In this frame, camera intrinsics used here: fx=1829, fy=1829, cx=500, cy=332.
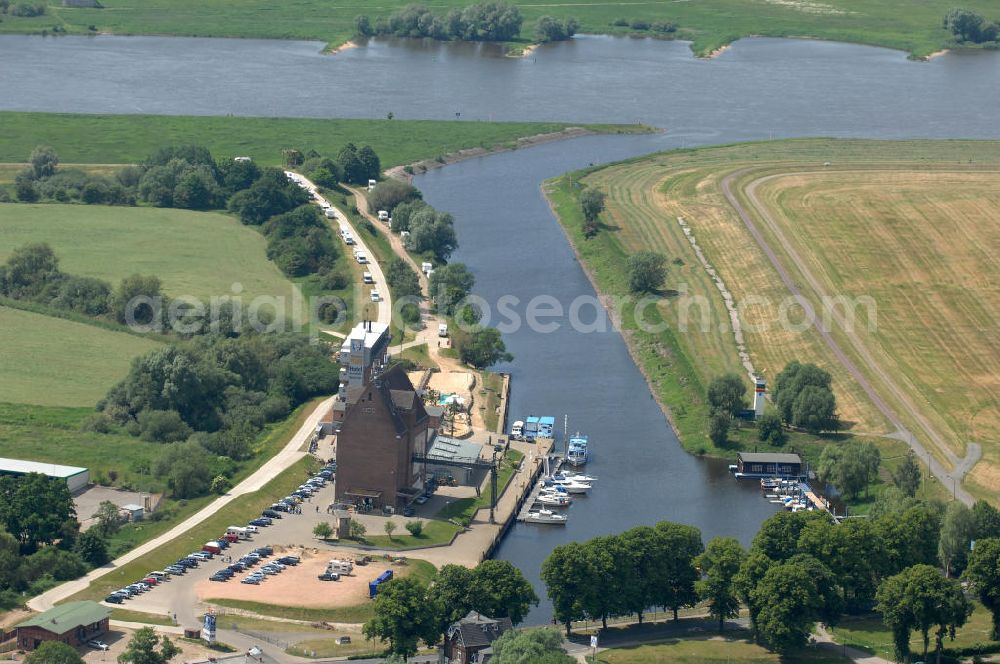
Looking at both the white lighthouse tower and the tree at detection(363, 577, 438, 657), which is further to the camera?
the white lighthouse tower

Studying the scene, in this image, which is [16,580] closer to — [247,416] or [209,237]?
[247,416]

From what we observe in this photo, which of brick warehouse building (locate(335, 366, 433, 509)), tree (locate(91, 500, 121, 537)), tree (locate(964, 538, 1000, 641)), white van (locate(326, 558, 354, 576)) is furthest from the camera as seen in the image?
brick warehouse building (locate(335, 366, 433, 509))

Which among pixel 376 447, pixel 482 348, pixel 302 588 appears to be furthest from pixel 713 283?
pixel 302 588

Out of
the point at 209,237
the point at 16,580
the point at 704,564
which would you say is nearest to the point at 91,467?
the point at 16,580

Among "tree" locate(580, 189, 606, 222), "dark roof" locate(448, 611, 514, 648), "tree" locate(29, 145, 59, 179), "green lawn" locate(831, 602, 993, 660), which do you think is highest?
"tree" locate(580, 189, 606, 222)

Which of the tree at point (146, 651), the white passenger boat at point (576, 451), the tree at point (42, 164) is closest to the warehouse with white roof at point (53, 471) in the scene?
the tree at point (146, 651)

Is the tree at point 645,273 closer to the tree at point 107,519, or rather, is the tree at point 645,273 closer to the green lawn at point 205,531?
the green lawn at point 205,531

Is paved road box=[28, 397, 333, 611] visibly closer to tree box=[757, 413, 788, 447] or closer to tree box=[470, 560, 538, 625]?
tree box=[470, 560, 538, 625]

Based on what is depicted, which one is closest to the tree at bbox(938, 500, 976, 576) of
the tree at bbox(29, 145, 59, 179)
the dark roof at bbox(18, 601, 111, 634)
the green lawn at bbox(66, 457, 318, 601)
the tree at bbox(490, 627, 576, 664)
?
the tree at bbox(490, 627, 576, 664)
